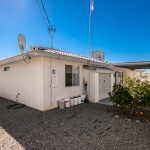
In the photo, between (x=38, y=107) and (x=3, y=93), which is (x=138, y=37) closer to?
(x=38, y=107)

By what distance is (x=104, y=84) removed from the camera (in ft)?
24.9

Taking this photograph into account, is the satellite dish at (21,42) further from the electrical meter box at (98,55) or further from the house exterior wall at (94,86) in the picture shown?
the electrical meter box at (98,55)

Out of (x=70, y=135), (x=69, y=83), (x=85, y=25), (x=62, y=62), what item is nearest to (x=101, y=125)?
(x=70, y=135)

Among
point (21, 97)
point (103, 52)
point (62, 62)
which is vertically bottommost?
point (21, 97)

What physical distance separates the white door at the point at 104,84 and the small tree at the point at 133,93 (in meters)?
2.84

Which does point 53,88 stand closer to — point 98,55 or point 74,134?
point 74,134

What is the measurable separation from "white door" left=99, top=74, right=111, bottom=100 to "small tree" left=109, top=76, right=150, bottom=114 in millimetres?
2838

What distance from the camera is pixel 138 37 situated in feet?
33.4

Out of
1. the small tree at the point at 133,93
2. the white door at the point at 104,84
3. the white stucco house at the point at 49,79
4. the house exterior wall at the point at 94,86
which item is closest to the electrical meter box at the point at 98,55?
the white stucco house at the point at 49,79

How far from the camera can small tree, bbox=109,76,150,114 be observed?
3.76m

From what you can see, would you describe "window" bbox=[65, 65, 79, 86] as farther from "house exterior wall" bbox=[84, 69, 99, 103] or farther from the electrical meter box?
the electrical meter box

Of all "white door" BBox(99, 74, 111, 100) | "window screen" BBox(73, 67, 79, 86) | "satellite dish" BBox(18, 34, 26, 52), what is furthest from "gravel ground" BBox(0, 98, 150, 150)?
"white door" BBox(99, 74, 111, 100)

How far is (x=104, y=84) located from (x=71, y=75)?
292 cm

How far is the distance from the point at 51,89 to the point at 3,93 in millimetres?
6124
